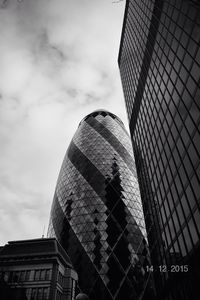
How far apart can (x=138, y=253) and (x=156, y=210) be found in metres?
22.8

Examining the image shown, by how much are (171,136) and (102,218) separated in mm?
29558

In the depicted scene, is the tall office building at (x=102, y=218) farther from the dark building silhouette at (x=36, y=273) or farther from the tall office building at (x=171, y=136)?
the tall office building at (x=171, y=136)

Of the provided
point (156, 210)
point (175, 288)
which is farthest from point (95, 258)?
point (175, 288)

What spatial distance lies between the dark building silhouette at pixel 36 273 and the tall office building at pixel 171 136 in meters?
12.4

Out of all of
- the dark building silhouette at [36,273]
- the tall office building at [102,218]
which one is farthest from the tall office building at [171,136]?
the tall office building at [102,218]

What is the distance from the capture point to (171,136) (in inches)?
732

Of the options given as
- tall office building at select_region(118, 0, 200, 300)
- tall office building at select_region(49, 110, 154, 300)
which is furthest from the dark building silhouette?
tall office building at select_region(118, 0, 200, 300)

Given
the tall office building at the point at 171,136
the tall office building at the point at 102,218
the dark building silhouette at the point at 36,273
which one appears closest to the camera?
the tall office building at the point at 171,136

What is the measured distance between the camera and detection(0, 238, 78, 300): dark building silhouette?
29.8 meters

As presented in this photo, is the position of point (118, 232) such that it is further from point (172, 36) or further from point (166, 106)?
point (172, 36)

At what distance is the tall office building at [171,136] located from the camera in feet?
48.8

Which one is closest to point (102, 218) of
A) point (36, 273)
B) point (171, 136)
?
point (36, 273)

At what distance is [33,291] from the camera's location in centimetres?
3009

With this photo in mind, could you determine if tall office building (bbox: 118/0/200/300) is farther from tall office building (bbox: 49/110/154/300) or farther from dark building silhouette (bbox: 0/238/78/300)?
tall office building (bbox: 49/110/154/300)
